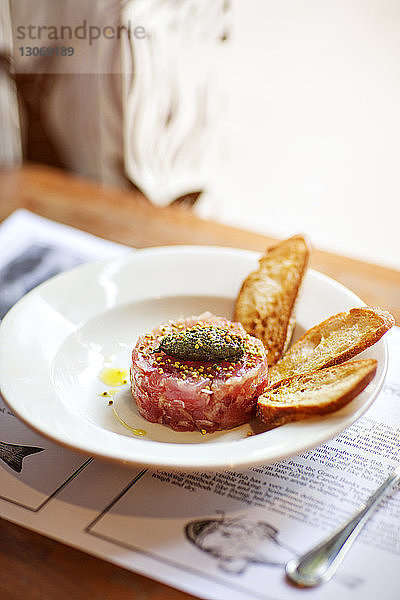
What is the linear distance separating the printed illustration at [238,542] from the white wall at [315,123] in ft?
4.19

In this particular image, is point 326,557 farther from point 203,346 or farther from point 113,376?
point 113,376

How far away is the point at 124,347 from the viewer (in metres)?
1.16

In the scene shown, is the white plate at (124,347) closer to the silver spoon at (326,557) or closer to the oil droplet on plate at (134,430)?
the oil droplet on plate at (134,430)

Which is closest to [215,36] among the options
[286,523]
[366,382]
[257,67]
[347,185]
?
[257,67]

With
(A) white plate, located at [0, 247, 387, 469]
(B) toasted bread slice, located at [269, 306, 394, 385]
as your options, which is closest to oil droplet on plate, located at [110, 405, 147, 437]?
(A) white plate, located at [0, 247, 387, 469]

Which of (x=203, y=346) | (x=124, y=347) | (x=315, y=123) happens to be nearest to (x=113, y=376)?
(x=124, y=347)

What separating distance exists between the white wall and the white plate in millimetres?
787

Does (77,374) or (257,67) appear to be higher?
(257,67)

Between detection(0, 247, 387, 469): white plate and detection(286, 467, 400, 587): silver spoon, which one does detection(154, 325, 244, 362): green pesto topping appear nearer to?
detection(0, 247, 387, 469): white plate

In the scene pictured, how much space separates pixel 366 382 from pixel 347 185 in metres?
1.54

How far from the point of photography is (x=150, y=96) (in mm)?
2104

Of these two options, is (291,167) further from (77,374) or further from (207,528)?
(207,528)

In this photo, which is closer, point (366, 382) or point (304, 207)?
point (366, 382)

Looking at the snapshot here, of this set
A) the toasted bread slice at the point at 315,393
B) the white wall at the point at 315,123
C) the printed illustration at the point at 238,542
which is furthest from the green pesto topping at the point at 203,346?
the white wall at the point at 315,123
